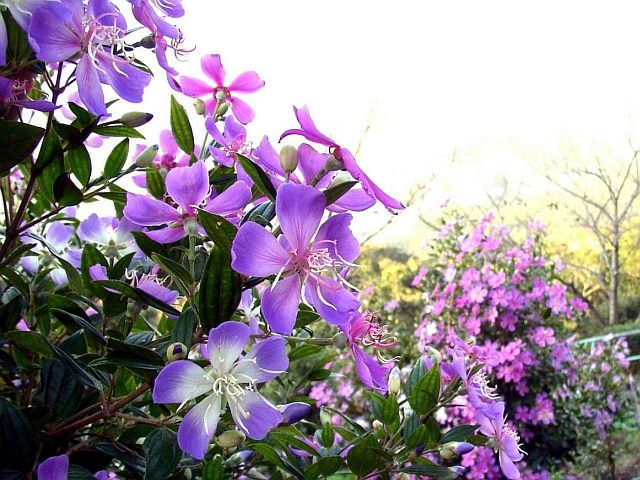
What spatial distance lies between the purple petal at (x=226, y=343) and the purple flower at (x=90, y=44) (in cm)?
18

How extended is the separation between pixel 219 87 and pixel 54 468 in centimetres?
43

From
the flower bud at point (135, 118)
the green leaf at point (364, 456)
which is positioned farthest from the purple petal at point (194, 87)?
the green leaf at point (364, 456)

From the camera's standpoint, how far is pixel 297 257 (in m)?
0.43

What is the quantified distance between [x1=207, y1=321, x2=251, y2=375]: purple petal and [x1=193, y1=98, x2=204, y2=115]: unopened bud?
343 mm

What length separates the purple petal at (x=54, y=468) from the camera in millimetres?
472

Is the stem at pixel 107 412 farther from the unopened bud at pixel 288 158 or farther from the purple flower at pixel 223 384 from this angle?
the unopened bud at pixel 288 158

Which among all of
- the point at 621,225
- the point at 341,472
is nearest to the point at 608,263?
the point at 621,225

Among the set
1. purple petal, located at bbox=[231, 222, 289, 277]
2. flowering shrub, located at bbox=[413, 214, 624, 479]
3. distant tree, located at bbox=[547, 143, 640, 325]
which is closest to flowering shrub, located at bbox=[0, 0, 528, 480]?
purple petal, located at bbox=[231, 222, 289, 277]

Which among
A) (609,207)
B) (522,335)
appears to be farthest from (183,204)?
(609,207)

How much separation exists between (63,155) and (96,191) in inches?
2.0

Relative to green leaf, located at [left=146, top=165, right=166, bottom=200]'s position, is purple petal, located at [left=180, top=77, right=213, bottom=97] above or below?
above

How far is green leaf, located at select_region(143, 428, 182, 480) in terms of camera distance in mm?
472

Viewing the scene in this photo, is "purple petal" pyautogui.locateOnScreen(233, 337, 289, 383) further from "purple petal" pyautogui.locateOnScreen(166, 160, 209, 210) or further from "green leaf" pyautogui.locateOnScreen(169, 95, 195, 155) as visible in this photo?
"green leaf" pyautogui.locateOnScreen(169, 95, 195, 155)

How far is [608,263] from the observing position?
835 cm
